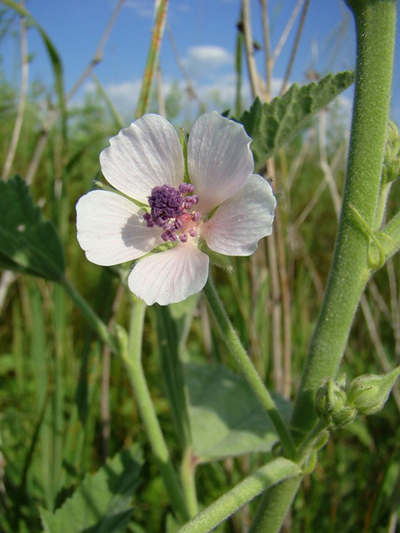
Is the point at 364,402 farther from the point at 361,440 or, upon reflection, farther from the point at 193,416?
the point at 361,440

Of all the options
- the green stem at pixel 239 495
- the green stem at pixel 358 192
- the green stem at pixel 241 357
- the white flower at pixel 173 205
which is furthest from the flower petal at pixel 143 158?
Result: the green stem at pixel 239 495

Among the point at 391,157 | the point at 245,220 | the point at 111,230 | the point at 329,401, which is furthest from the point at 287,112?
the point at 329,401

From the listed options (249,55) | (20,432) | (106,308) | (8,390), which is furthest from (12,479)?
(249,55)

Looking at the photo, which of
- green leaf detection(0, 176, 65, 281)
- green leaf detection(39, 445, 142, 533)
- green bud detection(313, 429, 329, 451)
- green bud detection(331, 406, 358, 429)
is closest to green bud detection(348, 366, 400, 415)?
green bud detection(331, 406, 358, 429)

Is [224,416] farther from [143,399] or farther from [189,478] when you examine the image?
[143,399]

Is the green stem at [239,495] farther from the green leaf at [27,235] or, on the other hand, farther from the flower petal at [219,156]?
the green leaf at [27,235]
